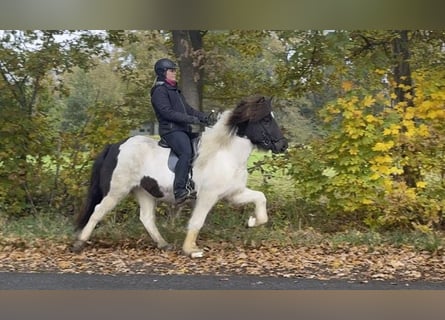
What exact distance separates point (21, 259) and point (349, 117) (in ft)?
16.4

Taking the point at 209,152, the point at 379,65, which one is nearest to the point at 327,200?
the point at 379,65

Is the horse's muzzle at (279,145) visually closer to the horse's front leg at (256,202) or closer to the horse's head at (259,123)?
the horse's head at (259,123)

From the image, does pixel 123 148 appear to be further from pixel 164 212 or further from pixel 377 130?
pixel 377 130

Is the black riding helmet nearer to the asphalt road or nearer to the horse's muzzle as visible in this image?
the horse's muzzle

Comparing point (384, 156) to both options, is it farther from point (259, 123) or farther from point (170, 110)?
point (170, 110)

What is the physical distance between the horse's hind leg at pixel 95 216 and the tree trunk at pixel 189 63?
2.59 metres

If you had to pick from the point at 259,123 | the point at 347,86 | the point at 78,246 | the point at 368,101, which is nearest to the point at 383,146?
the point at 368,101

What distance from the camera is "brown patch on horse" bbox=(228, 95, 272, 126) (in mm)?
7699

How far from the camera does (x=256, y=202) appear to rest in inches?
305

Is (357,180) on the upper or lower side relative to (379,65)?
lower

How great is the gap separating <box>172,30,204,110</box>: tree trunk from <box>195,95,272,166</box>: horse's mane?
233cm

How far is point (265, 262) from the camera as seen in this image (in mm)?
7746

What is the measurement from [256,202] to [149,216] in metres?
1.51

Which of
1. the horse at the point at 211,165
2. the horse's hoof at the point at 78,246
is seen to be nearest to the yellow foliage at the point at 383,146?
the horse at the point at 211,165
